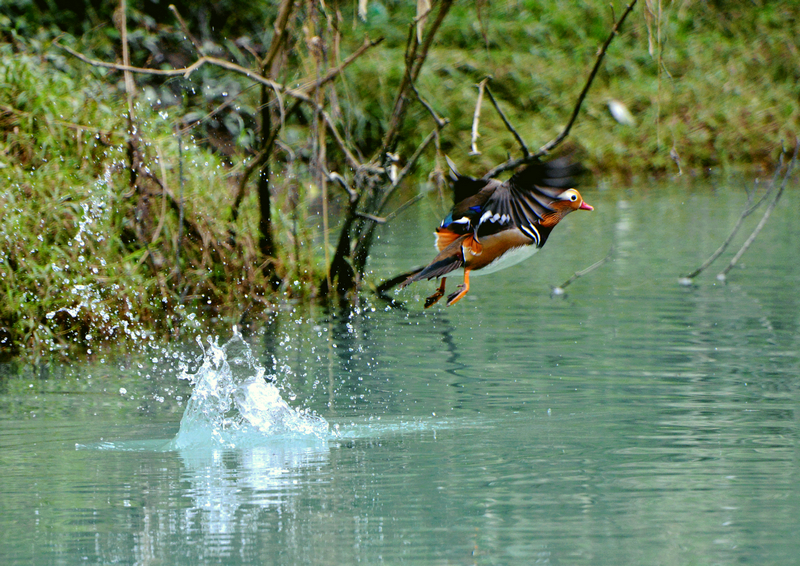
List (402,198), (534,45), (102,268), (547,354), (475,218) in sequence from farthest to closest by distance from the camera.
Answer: (534,45) < (402,198) < (102,268) < (547,354) < (475,218)

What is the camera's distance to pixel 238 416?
→ 5.31 meters

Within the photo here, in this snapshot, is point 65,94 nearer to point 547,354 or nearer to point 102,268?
point 102,268

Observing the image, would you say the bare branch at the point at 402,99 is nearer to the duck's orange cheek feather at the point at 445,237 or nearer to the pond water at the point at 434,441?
the pond water at the point at 434,441

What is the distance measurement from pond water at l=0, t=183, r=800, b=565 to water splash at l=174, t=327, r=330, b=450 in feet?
0.04

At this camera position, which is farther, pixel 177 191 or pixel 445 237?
pixel 177 191

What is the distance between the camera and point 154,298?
7.23 metres

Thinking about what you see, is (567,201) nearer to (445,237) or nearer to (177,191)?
(445,237)

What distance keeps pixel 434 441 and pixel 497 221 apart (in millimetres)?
856

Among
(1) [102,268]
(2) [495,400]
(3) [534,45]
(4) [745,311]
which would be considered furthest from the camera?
(3) [534,45]

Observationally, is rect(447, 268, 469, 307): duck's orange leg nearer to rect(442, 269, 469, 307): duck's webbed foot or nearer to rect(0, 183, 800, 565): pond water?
rect(442, 269, 469, 307): duck's webbed foot

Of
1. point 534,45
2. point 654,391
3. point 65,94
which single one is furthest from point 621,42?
point 654,391

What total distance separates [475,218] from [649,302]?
3.54 m

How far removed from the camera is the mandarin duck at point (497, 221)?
449 centimetres

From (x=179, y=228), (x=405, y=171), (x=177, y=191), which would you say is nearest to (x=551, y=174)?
(x=405, y=171)
